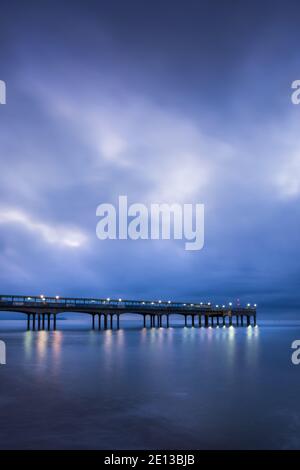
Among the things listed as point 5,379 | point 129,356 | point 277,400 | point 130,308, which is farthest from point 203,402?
point 130,308

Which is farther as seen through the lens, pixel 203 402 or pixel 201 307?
pixel 201 307

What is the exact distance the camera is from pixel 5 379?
86.6ft

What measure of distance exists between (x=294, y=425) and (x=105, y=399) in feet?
29.4

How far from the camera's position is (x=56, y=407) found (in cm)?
1856

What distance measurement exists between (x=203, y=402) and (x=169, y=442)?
6603 mm
